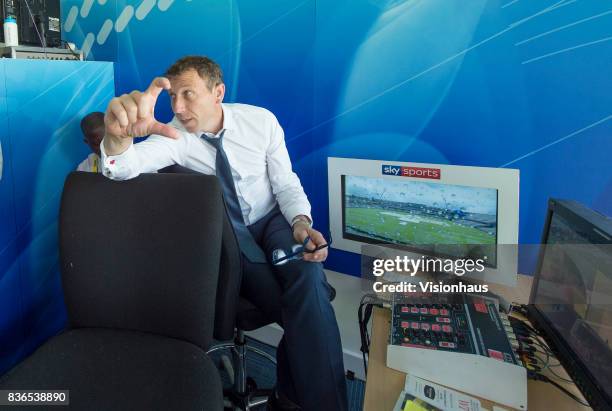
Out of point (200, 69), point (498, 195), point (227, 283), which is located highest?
point (200, 69)

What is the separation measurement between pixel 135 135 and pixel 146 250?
320mm

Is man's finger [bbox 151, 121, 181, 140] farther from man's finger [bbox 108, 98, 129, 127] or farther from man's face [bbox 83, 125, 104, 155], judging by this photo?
man's face [bbox 83, 125, 104, 155]

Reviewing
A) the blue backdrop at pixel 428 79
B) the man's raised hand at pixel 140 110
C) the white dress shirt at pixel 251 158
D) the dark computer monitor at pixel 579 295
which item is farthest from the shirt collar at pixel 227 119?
the dark computer monitor at pixel 579 295

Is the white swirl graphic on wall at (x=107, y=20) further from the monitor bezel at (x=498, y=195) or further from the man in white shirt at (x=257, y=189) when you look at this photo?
the monitor bezel at (x=498, y=195)

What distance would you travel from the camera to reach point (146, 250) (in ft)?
3.94

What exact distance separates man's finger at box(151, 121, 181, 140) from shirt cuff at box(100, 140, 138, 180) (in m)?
0.17

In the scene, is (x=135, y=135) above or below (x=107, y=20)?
below

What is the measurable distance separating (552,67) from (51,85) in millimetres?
1985

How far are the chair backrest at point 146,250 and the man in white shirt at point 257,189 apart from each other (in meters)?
0.09

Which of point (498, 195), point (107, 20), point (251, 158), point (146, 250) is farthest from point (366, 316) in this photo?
point (107, 20)

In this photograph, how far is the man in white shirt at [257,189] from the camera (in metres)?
1.23

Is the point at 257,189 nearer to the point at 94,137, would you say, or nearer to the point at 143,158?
the point at 143,158

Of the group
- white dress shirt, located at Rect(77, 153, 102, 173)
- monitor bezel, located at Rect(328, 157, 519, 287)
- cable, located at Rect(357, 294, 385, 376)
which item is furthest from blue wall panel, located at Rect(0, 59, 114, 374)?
cable, located at Rect(357, 294, 385, 376)

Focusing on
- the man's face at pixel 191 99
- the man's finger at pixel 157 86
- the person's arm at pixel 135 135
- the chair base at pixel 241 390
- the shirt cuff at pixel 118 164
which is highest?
the man's face at pixel 191 99
